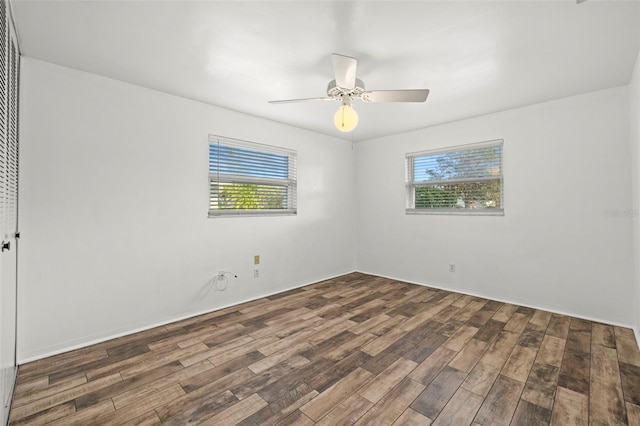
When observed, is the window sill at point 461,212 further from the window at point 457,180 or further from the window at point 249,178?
the window at point 249,178

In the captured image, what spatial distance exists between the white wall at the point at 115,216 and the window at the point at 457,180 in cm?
229

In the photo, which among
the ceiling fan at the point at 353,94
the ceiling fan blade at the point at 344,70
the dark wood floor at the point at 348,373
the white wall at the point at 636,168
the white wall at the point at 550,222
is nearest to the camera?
the dark wood floor at the point at 348,373

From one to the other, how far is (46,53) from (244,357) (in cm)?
276

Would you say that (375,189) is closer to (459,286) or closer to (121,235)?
(459,286)

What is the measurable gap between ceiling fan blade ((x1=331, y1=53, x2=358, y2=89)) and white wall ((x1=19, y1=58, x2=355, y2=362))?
1815mm

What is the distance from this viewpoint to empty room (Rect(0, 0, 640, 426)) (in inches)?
69.9

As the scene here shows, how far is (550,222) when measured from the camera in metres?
3.26

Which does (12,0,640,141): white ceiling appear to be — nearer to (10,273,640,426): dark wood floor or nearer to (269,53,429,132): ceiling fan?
(269,53,429,132): ceiling fan

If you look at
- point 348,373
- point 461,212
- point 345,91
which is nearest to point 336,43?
point 345,91

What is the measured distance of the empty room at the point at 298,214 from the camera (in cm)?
178

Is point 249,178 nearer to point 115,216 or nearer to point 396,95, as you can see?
point 115,216

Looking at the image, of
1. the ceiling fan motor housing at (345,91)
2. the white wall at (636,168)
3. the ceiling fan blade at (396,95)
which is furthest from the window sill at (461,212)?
the ceiling fan motor housing at (345,91)

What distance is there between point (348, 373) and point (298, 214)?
2522mm

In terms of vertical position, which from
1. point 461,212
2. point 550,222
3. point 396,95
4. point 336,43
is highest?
point 336,43
